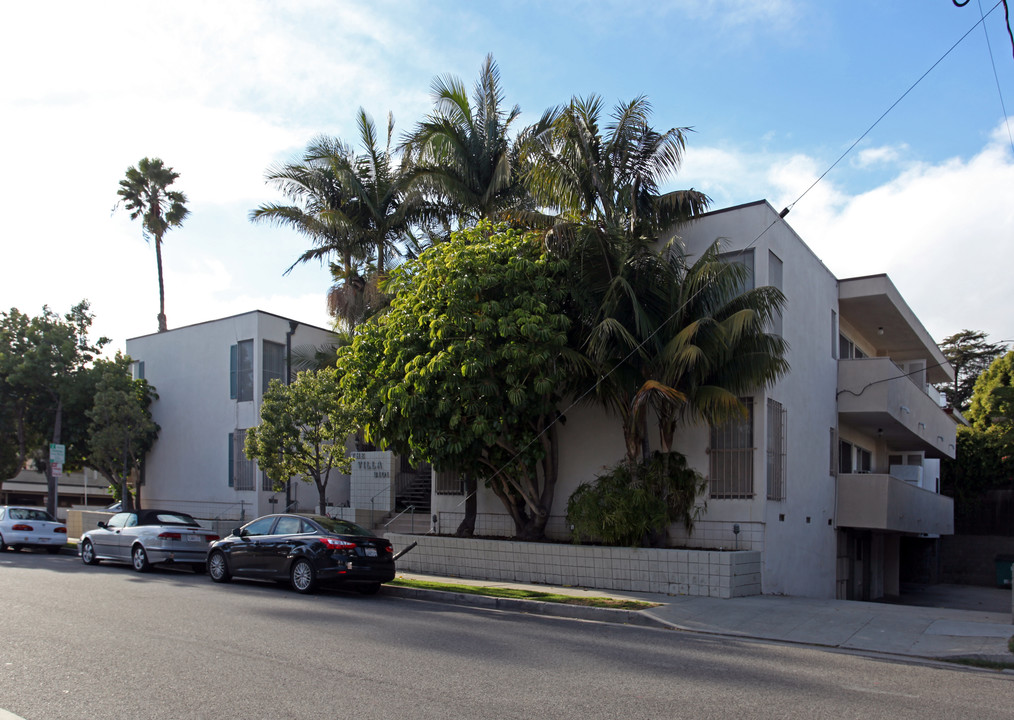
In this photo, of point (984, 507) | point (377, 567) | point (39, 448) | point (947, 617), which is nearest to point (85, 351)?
point (39, 448)

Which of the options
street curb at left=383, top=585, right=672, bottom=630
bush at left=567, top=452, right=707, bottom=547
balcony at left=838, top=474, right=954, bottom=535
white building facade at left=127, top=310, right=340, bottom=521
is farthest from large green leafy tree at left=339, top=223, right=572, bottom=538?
white building facade at left=127, top=310, right=340, bottom=521

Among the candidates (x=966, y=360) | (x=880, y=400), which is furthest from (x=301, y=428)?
(x=966, y=360)

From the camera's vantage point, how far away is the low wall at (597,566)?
1403cm

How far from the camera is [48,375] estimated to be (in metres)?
26.7

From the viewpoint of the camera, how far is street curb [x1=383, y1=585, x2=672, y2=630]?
39.7 feet

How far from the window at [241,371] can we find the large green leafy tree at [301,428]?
563 cm

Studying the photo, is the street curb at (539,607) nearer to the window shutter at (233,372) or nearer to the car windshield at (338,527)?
the car windshield at (338,527)

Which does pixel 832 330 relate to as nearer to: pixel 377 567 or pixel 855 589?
pixel 855 589

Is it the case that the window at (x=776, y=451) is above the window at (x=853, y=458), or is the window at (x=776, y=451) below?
above

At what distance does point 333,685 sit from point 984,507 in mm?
33045

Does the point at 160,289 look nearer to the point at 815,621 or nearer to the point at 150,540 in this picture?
the point at 150,540

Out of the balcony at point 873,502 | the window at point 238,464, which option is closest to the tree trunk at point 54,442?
the window at point 238,464

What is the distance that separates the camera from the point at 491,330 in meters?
14.9

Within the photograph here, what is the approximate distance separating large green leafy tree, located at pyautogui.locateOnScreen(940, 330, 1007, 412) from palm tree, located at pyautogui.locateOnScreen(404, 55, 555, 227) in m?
39.7
